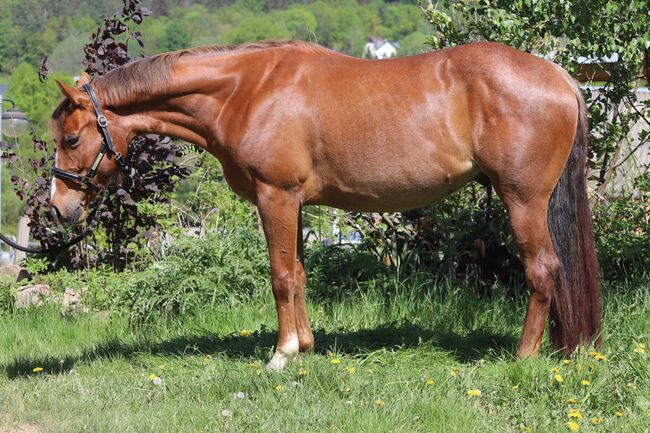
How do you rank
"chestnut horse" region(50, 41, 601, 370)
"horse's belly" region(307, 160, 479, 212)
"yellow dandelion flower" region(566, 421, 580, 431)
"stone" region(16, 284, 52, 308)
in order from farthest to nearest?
"stone" region(16, 284, 52, 308) < "horse's belly" region(307, 160, 479, 212) < "chestnut horse" region(50, 41, 601, 370) < "yellow dandelion flower" region(566, 421, 580, 431)

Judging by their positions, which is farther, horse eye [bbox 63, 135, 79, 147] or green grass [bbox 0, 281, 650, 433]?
horse eye [bbox 63, 135, 79, 147]

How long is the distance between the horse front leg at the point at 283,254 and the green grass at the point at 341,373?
0.19m

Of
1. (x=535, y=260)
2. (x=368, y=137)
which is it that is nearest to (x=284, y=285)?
(x=368, y=137)

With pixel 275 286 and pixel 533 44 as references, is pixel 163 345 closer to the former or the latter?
pixel 275 286

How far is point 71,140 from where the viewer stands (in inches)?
211

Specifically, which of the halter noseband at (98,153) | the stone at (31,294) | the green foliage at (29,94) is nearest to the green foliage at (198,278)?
the stone at (31,294)

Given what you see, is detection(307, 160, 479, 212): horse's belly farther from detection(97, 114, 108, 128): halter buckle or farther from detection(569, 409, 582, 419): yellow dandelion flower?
detection(569, 409, 582, 419): yellow dandelion flower

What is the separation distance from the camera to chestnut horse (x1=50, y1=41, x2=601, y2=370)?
5023mm

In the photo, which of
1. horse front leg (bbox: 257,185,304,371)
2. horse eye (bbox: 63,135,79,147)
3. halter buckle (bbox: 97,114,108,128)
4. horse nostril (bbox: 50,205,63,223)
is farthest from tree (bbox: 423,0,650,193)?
horse nostril (bbox: 50,205,63,223)

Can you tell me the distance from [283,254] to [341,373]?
877 millimetres

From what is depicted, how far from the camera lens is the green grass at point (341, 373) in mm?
4363

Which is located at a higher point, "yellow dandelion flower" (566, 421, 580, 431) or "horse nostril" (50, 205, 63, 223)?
"horse nostril" (50, 205, 63, 223)

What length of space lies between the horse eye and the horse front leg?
4.08 feet

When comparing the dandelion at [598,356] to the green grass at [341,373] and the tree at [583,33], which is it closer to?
the green grass at [341,373]
